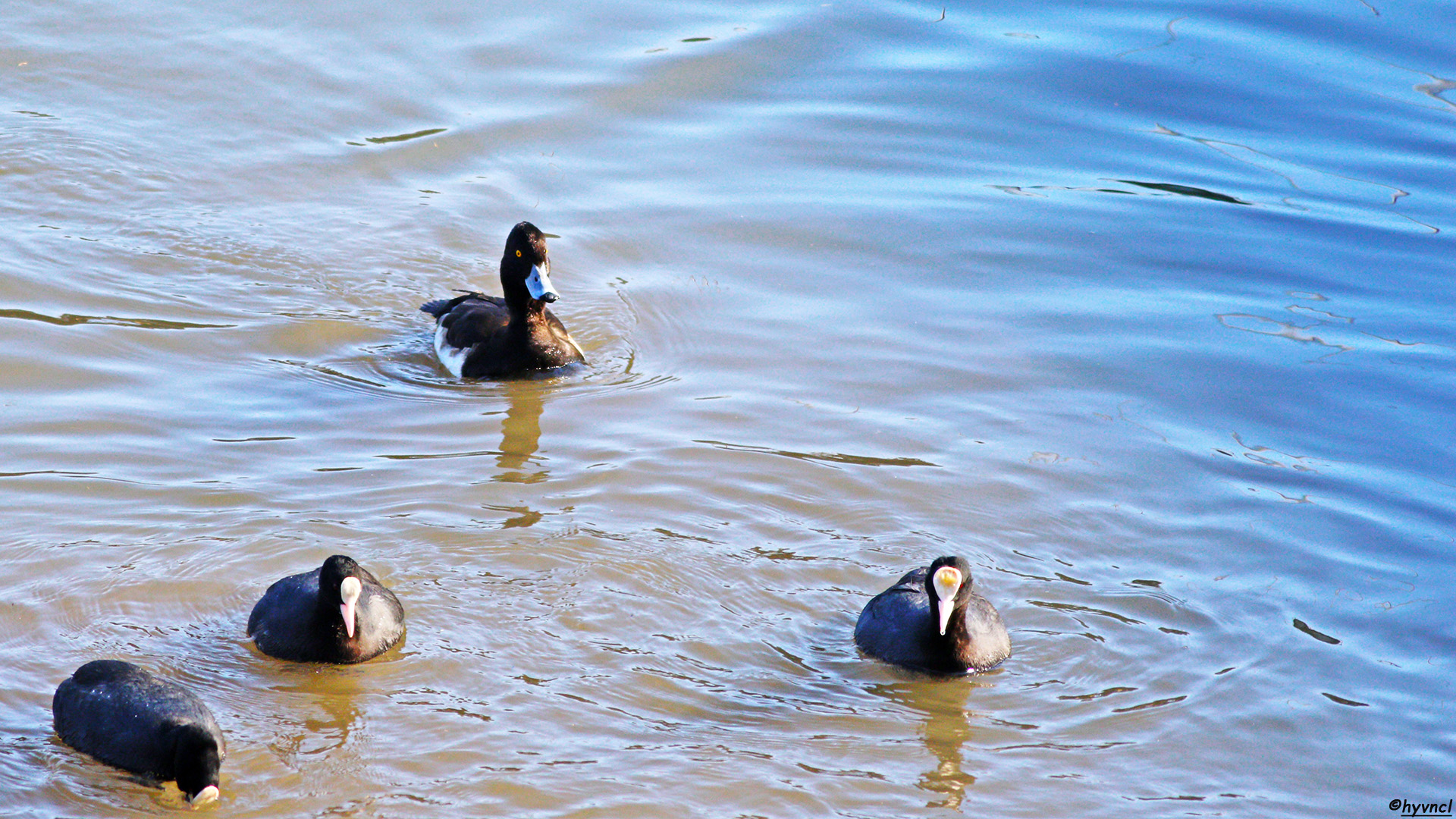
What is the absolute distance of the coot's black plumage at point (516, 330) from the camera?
417 inches

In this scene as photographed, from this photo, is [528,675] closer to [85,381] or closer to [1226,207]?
[85,381]

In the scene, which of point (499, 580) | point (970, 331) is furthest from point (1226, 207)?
point (499, 580)

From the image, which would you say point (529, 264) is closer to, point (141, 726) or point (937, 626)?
point (937, 626)

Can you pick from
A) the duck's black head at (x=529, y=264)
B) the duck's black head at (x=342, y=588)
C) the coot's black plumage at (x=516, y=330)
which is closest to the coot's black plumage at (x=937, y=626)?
the duck's black head at (x=342, y=588)

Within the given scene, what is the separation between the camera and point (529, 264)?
10.7m

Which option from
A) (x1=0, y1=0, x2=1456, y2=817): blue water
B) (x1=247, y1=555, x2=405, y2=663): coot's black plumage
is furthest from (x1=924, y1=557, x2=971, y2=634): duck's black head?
(x1=247, y1=555, x2=405, y2=663): coot's black plumage

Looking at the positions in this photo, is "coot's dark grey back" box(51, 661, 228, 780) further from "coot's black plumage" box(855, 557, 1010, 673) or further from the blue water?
"coot's black plumage" box(855, 557, 1010, 673)

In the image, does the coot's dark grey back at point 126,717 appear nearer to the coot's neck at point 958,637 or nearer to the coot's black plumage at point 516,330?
the coot's neck at point 958,637

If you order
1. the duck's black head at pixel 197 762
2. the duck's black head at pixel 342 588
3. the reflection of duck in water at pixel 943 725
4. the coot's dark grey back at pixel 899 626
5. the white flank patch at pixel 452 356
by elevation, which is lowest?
the reflection of duck in water at pixel 943 725

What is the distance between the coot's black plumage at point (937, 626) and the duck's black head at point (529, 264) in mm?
4083

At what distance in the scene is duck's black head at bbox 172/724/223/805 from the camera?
5859mm

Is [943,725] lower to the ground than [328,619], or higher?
lower

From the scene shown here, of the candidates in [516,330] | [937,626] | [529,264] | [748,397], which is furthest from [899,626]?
[529,264]

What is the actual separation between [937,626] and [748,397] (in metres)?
3.25
